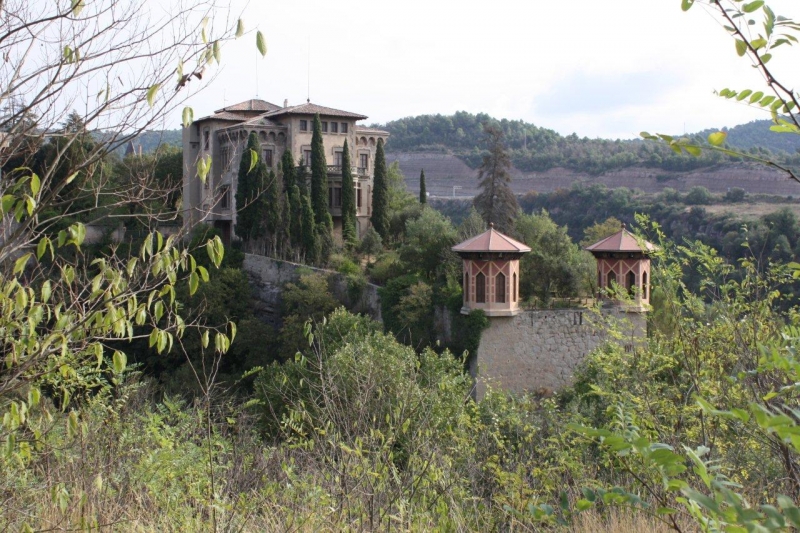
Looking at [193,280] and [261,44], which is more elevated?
[261,44]

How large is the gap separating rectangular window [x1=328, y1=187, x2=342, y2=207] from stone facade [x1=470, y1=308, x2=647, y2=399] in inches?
501

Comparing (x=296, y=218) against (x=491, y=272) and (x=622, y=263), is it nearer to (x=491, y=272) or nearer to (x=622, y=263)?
(x=491, y=272)

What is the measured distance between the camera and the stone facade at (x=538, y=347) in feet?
64.7

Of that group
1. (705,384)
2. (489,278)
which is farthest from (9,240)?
(489,278)

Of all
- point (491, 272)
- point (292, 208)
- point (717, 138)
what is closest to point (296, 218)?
point (292, 208)

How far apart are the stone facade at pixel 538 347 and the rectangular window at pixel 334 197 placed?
12.7 metres

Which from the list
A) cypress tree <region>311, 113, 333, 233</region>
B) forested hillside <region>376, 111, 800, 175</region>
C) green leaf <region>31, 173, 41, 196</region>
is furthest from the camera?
forested hillside <region>376, 111, 800, 175</region>

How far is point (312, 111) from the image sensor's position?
31906 mm

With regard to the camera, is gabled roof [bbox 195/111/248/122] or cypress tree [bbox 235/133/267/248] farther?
gabled roof [bbox 195/111/248/122]

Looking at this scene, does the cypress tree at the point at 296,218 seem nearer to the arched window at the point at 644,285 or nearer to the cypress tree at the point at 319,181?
the cypress tree at the point at 319,181

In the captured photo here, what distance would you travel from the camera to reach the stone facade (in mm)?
19719

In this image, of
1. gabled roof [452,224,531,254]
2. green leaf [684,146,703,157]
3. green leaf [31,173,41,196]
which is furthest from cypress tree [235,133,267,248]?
green leaf [684,146,703,157]

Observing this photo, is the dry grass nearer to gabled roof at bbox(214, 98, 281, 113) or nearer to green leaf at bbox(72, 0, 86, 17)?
green leaf at bbox(72, 0, 86, 17)

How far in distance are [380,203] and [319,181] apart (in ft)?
7.57
